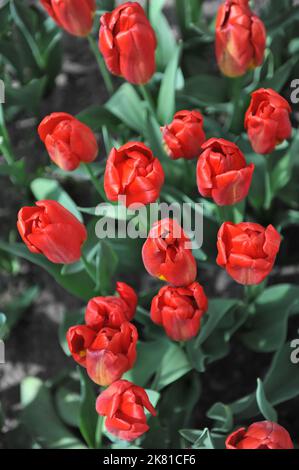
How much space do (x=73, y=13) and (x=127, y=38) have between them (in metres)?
0.14

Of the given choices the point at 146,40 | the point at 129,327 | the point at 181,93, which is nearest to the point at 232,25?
the point at 146,40

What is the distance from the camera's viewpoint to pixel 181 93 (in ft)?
4.55

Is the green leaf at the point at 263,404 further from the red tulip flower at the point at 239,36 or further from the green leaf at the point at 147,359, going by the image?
the red tulip flower at the point at 239,36

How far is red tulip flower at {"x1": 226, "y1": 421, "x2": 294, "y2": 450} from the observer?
919 mm

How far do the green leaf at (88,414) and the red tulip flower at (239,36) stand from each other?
1.62ft

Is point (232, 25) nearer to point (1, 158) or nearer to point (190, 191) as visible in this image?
point (190, 191)

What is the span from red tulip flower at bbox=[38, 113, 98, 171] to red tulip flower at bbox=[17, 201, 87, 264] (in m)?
0.09

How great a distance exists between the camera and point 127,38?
1062 mm

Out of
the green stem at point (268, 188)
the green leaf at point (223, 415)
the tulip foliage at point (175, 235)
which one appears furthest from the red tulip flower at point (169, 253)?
the green stem at point (268, 188)

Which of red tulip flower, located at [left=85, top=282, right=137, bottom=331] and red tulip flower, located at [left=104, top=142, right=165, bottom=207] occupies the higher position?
red tulip flower, located at [left=104, top=142, right=165, bottom=207]

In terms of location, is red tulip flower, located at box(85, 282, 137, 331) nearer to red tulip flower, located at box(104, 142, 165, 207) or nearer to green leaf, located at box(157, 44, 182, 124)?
red tulip flower, located at box(104, 142, 165, 207)

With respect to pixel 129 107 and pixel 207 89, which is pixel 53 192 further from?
pixel 207 89

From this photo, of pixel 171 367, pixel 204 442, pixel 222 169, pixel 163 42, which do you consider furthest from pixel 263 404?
pixel 163 42

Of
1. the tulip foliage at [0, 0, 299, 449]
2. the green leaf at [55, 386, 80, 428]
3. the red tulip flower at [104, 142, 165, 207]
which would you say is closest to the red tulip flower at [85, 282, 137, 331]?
the tulip foliage at [0, 0, 299, 449]
